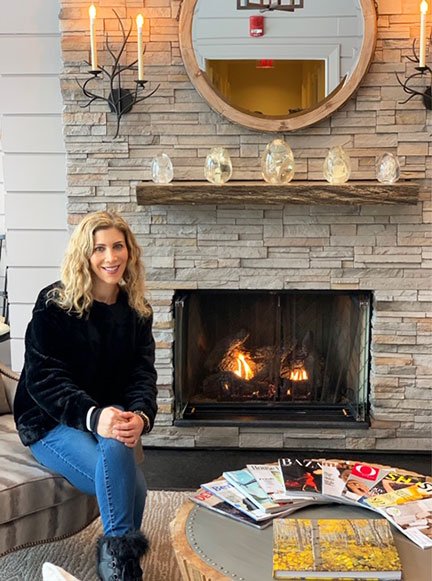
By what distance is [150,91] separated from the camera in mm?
3033

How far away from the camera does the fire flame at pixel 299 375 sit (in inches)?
131

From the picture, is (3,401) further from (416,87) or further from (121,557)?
(416,87)

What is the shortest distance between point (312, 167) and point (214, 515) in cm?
160

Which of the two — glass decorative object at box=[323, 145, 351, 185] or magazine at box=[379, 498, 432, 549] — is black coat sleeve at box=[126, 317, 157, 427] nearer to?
magazine at box=[379, 498, 432, 549]

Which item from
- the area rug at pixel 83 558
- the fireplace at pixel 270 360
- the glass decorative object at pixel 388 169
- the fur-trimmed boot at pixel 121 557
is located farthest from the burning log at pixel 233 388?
the fur-trimmed boot at pixel 121 557

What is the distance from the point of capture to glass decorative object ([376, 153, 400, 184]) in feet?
9.58

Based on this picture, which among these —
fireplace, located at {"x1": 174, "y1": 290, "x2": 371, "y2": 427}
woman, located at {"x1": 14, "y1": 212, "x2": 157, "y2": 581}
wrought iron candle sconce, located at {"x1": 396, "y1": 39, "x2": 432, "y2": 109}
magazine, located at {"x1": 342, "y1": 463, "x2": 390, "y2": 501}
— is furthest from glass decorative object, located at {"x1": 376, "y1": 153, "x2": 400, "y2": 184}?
magazine, located at {"x1": 342, "y1": 463, "x2": 390, "y2": 501}

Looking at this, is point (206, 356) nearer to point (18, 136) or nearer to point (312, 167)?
point (312, 167)

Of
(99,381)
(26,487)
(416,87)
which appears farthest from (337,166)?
(26,487)

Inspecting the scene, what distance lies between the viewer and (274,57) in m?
2.99

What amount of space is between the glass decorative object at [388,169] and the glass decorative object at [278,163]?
33 cm

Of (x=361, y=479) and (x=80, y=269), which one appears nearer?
(x=361, y=479)

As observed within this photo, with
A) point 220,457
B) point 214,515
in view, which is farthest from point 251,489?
point 220,457

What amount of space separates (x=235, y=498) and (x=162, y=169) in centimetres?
145
